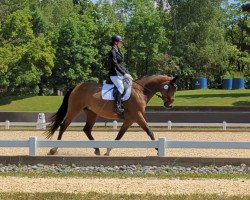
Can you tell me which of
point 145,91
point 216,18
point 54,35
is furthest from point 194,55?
point 145,91

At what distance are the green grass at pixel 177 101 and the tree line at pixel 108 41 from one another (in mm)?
2128

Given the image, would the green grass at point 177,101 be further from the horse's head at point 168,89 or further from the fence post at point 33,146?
the fence post at point 33,146

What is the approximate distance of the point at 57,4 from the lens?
8794 centimetres

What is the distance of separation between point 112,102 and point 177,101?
3556 cm

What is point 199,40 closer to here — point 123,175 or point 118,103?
point 118,103

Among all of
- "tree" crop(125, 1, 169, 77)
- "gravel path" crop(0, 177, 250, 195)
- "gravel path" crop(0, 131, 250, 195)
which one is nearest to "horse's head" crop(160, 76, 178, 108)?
"gravel path" crop(0, 131, 250, 195)

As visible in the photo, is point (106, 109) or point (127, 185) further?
point (106, 109)

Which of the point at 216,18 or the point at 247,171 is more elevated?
the point at 216,18

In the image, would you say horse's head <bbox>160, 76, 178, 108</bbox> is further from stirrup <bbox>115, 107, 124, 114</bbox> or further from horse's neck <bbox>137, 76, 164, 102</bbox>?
stirrup <bbox>115, 107, 124, 114</bbox>

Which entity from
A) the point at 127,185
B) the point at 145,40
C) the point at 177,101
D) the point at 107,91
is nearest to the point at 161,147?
the point at 107,91

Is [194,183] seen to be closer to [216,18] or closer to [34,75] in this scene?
[34,75]

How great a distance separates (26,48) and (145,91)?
41.3 m

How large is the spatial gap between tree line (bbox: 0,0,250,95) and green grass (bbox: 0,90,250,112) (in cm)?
213

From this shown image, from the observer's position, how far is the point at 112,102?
1645cm
